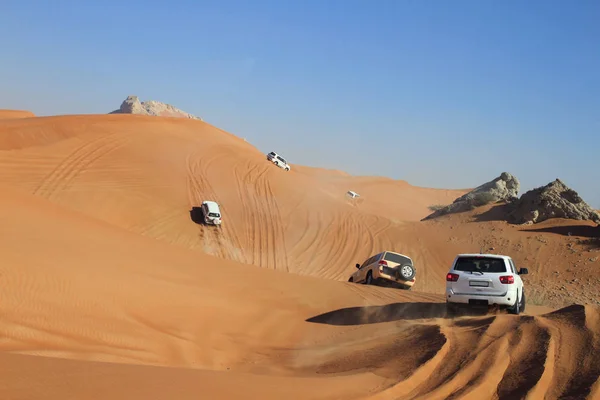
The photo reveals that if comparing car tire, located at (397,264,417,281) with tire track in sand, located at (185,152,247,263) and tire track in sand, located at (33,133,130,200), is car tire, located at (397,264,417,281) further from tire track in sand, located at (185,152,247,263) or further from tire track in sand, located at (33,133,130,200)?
tire track in sand, located at (33,133,130,200)

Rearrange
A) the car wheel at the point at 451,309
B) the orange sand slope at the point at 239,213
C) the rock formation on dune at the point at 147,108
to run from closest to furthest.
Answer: the car wheel at the point at 451,309 → the orange sand slope at the point at 239,213 → the rock formation on dune at the point at 147,108

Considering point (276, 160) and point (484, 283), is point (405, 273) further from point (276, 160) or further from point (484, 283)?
point (276, 160)

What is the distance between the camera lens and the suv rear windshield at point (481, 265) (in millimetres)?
13969

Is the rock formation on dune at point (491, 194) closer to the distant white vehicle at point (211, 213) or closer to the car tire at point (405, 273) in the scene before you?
the distant white vehicle at point (211, 213)

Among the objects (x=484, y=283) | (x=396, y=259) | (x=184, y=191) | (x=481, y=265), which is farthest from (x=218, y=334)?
(x=184, y=191)

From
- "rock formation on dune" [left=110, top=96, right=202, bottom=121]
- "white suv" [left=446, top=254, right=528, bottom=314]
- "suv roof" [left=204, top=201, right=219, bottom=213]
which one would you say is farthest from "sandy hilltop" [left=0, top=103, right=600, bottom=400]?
"rock formation on dune" [left=110, top=96, right=202, bottom=121]

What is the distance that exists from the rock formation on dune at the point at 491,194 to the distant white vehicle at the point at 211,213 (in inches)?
559

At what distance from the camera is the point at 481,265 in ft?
46.4

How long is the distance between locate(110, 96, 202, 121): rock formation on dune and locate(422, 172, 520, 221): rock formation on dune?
218 feet

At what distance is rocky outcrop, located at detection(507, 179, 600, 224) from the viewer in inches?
1198

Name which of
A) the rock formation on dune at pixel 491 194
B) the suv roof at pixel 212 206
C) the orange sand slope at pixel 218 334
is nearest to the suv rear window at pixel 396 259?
the orange sand slope at pixel 218 334

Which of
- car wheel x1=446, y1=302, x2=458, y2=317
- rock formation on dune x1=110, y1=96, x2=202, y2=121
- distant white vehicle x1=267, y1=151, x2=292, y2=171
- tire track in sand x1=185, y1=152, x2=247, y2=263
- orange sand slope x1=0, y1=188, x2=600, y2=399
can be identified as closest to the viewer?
orange sand slope x1=0, y1=188, x2=600, y2=399

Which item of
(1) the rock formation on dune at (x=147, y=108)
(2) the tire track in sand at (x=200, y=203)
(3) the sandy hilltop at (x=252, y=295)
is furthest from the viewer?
(1) the rock formation on dune at (x=147, y=108)

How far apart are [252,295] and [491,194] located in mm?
24129
